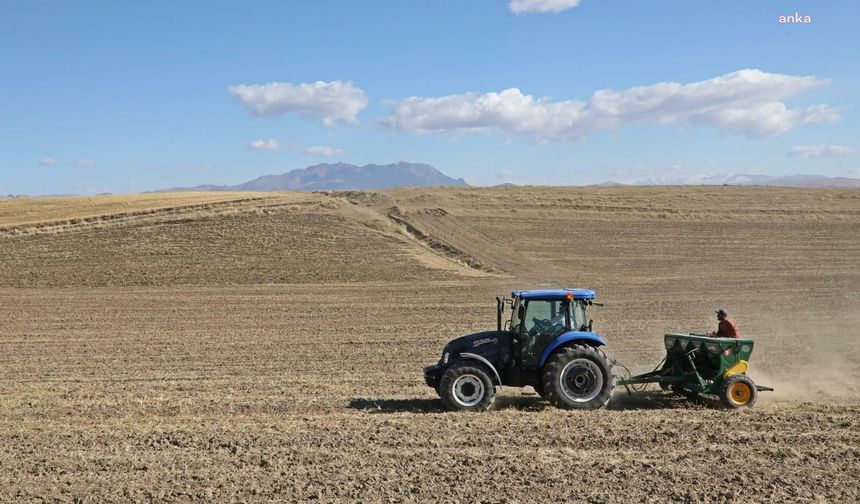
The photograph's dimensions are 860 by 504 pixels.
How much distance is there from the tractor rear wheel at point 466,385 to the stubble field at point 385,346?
0.47m

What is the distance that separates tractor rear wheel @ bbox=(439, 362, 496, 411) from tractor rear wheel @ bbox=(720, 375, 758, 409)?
10.6ft

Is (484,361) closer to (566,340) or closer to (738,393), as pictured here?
(566,340)

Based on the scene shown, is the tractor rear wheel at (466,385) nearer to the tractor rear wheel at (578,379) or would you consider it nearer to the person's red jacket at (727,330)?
the tractor rear wheel at (578,379)

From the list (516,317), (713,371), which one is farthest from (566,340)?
(713,371)

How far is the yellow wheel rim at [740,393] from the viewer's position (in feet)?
34.5

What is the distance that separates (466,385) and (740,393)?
3842 millimetres

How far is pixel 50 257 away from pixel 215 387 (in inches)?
864

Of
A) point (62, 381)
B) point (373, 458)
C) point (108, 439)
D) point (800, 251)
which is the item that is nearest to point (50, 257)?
point (62, 381)

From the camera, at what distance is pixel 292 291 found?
26.2 metres

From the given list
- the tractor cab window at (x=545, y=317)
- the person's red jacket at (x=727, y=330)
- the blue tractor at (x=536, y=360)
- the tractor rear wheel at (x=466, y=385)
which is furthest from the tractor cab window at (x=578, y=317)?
the person's red jacket at (x=727, y=330)

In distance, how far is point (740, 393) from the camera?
10.6 metres

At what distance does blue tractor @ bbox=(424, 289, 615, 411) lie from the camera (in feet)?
34.0

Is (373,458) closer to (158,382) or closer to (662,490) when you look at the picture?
(662,490)

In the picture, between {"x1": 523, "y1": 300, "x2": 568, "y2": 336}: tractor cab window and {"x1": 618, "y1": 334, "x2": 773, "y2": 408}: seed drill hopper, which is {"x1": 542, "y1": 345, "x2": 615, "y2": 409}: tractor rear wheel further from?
{"x1": 618, "y1": 334, "x2": 773, "y2": 408}: seed drill hopper
